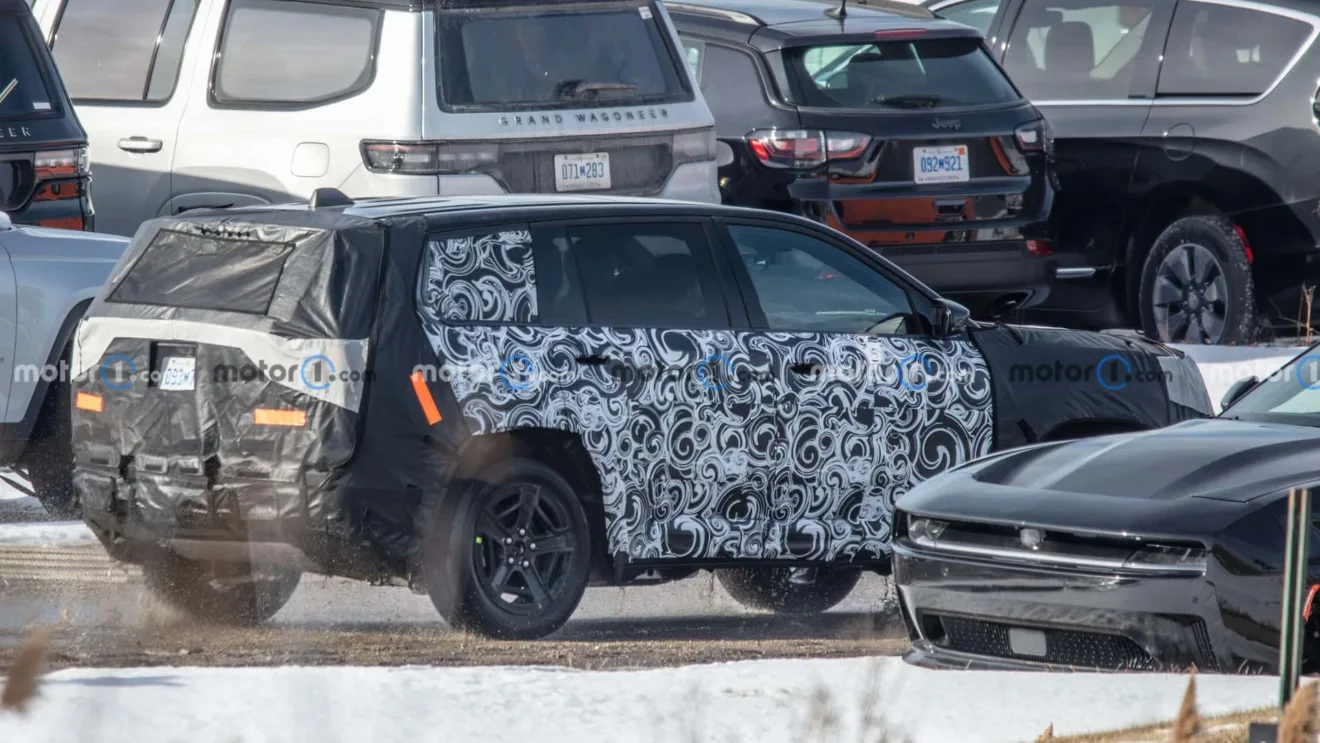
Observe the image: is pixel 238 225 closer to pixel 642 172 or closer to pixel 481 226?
pixel 481 226

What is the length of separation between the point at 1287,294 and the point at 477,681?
746 cm

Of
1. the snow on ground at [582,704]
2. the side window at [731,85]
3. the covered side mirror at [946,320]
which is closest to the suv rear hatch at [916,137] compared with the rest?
the side window at [731,85]

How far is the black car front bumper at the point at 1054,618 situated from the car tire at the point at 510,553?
126cm

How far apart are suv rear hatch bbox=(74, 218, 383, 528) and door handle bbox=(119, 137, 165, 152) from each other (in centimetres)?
383

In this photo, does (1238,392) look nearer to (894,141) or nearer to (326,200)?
(326,200)

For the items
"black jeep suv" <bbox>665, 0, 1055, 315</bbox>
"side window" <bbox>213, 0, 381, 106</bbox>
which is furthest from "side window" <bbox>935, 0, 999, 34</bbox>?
"side window" <bbox>213, 0, 381, 106</bbox>

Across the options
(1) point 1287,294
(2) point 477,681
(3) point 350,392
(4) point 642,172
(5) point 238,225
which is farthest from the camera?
(1) point 1287,294

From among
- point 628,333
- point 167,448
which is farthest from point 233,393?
point 628,333

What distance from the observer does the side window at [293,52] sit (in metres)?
11.2

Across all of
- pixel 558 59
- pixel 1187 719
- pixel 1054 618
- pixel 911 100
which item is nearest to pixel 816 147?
pixel 911 100

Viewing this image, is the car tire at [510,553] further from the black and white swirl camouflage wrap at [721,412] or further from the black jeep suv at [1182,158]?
the black jeep suv at [1182,158]

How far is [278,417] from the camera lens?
24.7 feet

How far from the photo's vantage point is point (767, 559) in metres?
8.40

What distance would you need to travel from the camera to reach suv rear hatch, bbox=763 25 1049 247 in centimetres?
1205
